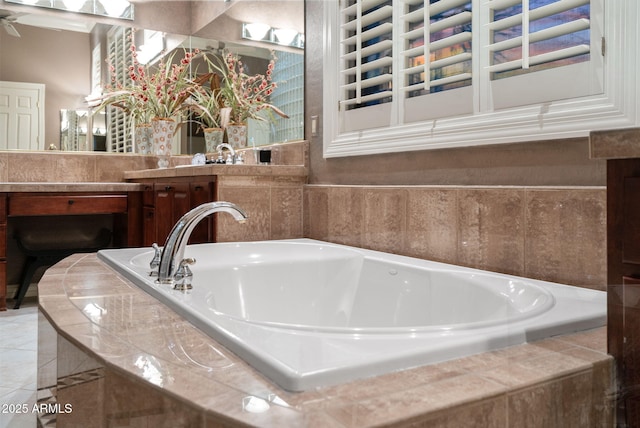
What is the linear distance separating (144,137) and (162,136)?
22cm

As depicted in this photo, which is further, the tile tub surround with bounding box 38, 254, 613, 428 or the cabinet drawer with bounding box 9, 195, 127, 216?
the cabinet drawer with bounding box 9, 195, 127, 216

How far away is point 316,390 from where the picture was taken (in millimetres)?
800

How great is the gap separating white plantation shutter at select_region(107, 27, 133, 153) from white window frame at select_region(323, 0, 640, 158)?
2413 mm

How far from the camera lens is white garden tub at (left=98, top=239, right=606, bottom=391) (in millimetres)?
897

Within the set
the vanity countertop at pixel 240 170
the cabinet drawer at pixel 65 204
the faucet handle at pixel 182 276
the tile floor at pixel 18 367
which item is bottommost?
the tile floor at pixel 18 367

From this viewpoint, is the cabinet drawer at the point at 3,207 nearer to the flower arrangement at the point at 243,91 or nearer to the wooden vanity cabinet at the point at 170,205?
the wooden vanity cabinet at the point at 170,205

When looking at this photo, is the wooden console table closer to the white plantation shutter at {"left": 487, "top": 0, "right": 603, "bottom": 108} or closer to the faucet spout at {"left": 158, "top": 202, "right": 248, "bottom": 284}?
the faucet spout at {"left": 158, "top": 202, "right": 248, "bottom": 284}

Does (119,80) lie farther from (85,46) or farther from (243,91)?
(243,91)

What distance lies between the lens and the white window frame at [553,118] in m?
1.41

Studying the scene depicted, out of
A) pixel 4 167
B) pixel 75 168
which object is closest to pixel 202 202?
pixel 75 168

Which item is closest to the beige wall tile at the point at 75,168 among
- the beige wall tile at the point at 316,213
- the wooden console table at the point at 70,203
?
the wooden console table at the point at 70,203

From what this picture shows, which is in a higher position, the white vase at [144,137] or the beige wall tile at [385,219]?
the white vase at [144,137]

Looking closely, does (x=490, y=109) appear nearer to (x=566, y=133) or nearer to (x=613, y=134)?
(x=566, y=133)

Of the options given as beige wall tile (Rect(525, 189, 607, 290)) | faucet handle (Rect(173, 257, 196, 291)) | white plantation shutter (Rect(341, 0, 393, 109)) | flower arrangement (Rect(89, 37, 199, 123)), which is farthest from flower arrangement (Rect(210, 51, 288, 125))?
beige wall tile (Rect(525, 189, 607, 290))
